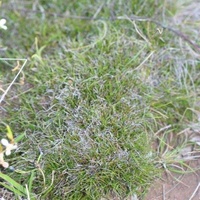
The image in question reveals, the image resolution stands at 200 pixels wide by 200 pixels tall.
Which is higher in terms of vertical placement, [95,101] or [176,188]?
[95,101]

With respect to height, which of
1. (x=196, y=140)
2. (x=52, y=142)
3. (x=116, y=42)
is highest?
(x=116, y=42)

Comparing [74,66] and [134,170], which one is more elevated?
[74,66]

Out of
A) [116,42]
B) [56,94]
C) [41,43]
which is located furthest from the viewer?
[41,43]

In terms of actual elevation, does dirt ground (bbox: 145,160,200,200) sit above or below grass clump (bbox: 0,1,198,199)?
below

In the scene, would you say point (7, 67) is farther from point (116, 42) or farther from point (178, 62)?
point (178, 62)

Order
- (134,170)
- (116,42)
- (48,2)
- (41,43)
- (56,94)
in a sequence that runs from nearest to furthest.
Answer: (134,170)
(56,94)
(116,42)
(41,43)
(48,2)

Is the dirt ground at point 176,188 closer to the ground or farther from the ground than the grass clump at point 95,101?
closer to the ground

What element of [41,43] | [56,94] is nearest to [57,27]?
[41,43]

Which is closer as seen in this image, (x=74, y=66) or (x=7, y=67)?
(x=74, y=66)
